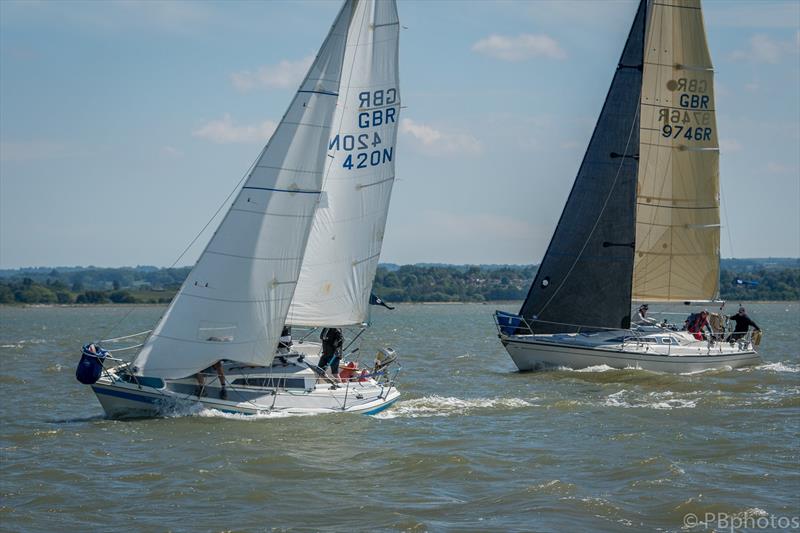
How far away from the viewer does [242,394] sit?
73.1 feet

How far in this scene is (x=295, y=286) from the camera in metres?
22.9

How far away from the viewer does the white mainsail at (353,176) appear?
23.9m

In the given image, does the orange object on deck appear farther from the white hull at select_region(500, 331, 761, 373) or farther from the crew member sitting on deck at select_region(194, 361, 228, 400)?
the white hull at select_region(500, 331, 761, 373)

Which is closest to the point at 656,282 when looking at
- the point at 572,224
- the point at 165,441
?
the point at 572,224

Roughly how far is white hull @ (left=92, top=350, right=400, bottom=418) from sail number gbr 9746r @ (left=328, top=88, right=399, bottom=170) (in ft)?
15.4

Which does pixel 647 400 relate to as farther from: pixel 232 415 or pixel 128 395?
pixel 128 395

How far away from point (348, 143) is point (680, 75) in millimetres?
14104

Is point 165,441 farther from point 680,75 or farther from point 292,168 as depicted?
point 680,75

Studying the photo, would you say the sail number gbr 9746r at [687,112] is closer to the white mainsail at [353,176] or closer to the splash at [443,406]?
the splash at [443,406]

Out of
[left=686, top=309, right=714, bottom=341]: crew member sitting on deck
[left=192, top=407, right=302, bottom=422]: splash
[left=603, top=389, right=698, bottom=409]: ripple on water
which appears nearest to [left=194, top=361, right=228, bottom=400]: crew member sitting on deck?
[left=192, top=407, right=302, bottom=422]: splash

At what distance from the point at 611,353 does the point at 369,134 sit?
446 inches

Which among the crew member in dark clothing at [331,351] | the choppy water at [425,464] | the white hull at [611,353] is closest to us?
the choppy water at [425,464]

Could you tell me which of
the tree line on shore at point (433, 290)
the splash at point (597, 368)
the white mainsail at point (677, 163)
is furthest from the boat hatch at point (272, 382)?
the tree line on shore at point (433, 290)

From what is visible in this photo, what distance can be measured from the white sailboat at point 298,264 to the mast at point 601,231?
9.64 m
